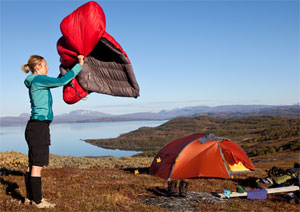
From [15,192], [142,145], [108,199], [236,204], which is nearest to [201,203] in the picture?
[236,204]

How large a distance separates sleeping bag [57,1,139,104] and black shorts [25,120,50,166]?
787mm

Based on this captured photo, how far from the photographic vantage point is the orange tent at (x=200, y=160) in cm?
1445

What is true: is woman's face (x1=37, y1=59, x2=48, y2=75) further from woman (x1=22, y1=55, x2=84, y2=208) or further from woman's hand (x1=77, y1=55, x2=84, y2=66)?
woman's hand (x1=77, y1=55, x2=84, y2=66)

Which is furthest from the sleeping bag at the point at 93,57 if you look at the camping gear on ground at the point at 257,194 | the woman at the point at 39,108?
the camping gear on ground at the point at 257,194

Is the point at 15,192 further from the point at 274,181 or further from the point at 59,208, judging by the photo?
the point at 274,181

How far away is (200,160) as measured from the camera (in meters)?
14.7

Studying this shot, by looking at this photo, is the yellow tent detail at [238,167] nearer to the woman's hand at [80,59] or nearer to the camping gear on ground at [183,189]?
the camping gear on ground at [183,189]

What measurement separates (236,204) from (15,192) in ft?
22.4

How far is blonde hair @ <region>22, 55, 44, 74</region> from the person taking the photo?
576cm

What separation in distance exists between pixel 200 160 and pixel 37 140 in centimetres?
1059

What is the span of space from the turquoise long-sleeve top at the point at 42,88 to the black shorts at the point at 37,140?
0.49 ft

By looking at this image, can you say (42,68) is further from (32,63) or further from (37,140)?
(37,140)

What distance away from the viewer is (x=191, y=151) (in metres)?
14.9

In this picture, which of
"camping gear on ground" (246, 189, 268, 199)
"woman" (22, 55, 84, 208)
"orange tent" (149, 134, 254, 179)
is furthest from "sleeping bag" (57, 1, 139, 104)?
"orange tent" (149, 134, 254, 179)
